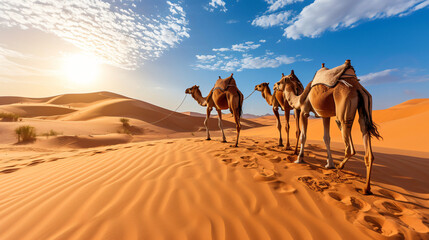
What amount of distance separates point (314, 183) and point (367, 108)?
1.47 m

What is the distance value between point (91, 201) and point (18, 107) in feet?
118

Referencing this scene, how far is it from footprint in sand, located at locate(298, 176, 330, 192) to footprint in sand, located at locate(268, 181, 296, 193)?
0.30m

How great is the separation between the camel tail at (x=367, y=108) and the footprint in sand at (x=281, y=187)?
61.4 inches

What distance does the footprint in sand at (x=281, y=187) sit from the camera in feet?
7.70

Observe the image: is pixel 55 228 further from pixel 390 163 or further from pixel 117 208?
pixel 390 163

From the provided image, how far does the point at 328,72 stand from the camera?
312cm

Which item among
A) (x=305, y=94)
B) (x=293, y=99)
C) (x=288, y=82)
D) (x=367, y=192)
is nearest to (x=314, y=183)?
(x=367, y=192)

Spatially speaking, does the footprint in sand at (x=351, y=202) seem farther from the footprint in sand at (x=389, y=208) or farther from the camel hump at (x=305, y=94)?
the camel hump at (x=305, y=94)

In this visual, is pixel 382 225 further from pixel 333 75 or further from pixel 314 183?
pixel 333 75

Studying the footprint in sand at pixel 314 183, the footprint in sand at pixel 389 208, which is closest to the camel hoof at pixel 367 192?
the footprint in sand at pixel 389 208

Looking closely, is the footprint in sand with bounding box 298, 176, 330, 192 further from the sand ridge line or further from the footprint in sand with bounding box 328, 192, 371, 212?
the footprint in sand with bounding box 328, 192, 371, 212

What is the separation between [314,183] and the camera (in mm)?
2566

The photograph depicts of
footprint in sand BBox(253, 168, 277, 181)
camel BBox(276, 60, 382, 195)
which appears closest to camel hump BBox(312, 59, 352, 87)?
camel BBox(276, 60, 382, 195)

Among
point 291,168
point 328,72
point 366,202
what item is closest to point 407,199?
point 366,202
